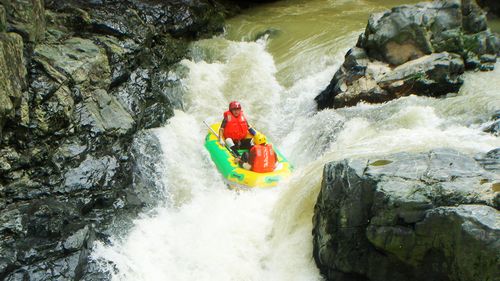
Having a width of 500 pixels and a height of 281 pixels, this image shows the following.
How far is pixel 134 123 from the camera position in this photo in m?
8.54

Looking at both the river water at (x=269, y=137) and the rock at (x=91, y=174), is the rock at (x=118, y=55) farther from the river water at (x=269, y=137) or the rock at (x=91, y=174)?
the rock at (x=91, y=174)

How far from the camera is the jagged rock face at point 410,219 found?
14.6ft

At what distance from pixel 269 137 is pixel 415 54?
119 inches

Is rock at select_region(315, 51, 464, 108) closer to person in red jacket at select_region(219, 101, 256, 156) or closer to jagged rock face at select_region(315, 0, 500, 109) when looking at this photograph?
jagged rock face at select_region(315, 0, 500, 109)

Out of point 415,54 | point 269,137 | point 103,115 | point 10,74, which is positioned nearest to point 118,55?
point 103,115

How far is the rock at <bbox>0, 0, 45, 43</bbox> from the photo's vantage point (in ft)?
24.6

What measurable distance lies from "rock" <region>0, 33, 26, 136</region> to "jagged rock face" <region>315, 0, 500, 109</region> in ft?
17.1

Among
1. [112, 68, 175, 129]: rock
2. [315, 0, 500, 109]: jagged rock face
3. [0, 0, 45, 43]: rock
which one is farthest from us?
[112, 68, 175, 129]: rock

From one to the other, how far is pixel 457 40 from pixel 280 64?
366 centimetres

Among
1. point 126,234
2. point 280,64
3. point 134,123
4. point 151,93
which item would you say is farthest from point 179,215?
point 280,64

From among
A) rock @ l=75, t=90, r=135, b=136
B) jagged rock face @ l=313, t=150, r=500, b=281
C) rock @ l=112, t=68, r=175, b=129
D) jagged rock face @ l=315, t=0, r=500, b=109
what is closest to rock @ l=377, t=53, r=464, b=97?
jagged rock face @ l=315, t=0, r=500, b=109

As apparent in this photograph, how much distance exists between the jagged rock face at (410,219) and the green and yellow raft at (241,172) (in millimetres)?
1716

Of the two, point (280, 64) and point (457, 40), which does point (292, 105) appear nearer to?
point (280, 64)

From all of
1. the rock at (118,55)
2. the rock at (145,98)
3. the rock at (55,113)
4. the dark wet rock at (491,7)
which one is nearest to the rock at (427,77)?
the rock at (145,98)
